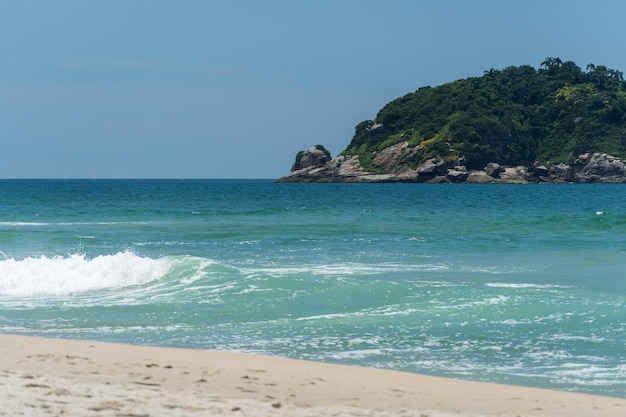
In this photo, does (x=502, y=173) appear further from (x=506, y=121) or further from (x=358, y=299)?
(x=358, y=299)

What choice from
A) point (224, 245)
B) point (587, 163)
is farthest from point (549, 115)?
point (224, 245)

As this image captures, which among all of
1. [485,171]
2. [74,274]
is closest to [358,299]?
[74,274]

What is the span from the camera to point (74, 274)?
19.5m

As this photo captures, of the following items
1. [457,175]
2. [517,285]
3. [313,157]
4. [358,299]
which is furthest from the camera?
[313,157]

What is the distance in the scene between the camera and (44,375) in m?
8.89

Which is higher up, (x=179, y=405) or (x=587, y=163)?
(x=587, y=163)

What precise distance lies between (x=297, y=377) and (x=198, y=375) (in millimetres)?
1053

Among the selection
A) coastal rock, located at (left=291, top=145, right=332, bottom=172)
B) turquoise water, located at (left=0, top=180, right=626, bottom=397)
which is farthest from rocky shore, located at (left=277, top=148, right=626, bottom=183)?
turquoise water, located at (left=0, top=180, right=626, bottom=397)

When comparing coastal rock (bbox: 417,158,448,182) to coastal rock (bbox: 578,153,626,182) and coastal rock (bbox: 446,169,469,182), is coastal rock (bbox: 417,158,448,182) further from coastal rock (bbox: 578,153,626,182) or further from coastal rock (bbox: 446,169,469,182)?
coastal rock (bbox: 578,153,626,182)

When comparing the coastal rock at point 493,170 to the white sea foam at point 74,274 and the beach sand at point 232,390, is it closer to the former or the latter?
the white sea foam at point 74,274

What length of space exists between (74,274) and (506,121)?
13093 cm

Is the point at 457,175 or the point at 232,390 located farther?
the point at 457,175

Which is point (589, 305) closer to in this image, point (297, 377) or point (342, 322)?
point (342, 322)

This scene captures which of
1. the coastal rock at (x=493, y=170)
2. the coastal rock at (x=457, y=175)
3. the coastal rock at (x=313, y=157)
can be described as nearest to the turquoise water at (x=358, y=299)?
the coastal rock at (x=457, y=175)
